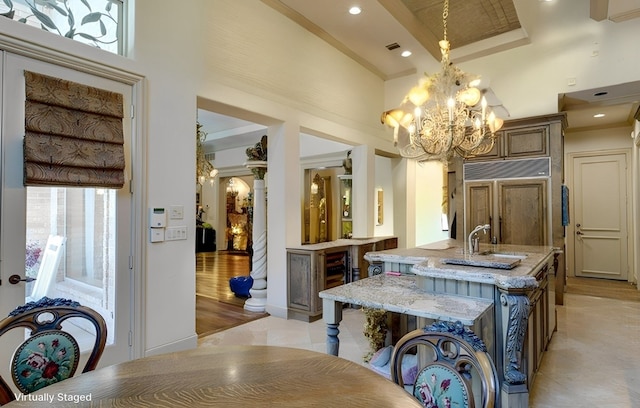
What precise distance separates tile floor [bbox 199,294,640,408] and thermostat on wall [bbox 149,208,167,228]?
1.32 m

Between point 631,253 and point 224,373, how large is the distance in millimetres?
8147

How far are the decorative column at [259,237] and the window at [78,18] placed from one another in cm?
249

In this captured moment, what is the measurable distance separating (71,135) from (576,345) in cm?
487

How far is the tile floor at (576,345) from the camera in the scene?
2.56 metres

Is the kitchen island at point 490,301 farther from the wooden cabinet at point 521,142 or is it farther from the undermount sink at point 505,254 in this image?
the wooden cabinet at point 521,142

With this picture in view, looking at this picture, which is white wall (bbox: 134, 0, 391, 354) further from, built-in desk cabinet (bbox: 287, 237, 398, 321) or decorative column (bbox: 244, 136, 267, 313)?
decorative column (bbox: 244, 136, 267, 313)

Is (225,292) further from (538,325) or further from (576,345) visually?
(576,345)

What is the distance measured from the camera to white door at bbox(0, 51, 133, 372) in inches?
89.4

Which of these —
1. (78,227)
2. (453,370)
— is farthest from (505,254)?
(78,227)

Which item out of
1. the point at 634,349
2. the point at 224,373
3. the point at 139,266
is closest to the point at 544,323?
the point at 634,349

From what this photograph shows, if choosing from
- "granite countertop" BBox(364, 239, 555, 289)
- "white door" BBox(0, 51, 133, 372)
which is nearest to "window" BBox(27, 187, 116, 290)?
"white door" BBox(0, 51, 133, 372)

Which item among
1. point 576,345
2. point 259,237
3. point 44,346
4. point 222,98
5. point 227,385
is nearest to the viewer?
point 227,385

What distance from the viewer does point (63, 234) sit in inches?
102

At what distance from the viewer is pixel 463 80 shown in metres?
3.81
